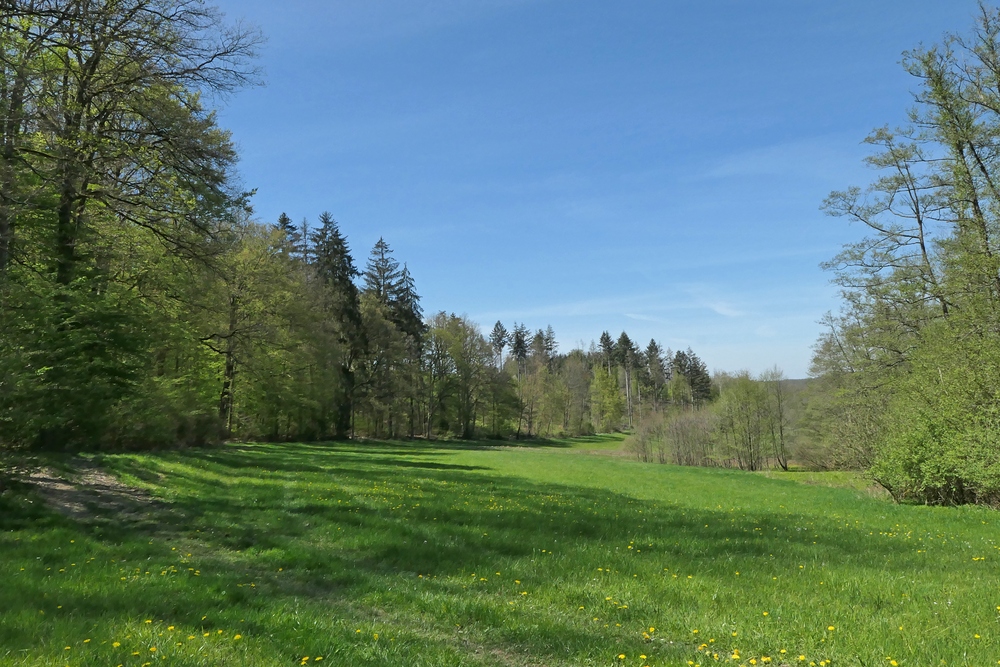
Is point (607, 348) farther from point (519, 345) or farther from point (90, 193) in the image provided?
point (90, 193)

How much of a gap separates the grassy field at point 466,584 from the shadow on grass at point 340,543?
47 mm

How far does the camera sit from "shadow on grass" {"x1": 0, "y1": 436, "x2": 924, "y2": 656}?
612 cm

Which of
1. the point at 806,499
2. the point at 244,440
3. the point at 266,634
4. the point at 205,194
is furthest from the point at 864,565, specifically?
the point at 244,440

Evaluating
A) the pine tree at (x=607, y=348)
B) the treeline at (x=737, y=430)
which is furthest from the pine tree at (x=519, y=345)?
the treeline at (x=737, y=430)

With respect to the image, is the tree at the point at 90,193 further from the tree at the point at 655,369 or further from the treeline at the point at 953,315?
the tree at the point at 655,369

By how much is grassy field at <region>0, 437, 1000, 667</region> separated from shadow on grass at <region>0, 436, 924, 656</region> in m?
0.05

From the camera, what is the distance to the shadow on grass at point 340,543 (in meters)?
6.12

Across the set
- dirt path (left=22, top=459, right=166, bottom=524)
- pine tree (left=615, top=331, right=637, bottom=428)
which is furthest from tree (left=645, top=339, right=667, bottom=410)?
dirt path (left=22, top=459, right=166, bottom=524)

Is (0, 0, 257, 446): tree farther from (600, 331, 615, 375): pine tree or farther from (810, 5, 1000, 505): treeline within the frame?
(600, 331, 615, 375): pine tree

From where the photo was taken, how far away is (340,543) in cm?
948

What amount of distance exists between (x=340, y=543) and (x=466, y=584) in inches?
121

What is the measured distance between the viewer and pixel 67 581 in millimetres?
6336

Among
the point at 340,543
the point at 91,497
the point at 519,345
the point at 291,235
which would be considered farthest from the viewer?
the point at 519,345

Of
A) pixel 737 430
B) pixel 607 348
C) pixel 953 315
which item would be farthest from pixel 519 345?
pixel 953 315
